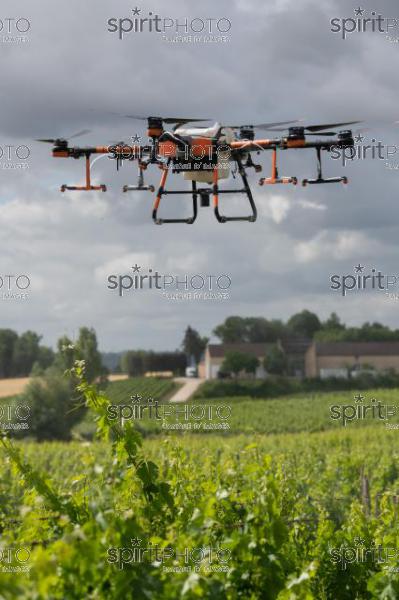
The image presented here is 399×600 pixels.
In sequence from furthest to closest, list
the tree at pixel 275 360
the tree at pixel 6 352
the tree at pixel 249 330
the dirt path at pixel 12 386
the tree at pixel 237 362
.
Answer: the tree at pixel 6 352 → the dirt path at pixel 12 386 → the tree at pixel 249 330 → the tree at pixel 275 360 → the tree at pixel 237 362

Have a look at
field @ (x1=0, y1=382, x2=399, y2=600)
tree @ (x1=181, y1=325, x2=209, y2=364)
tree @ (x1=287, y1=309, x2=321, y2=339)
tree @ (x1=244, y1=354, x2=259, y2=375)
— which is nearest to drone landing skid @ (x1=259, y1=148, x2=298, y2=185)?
field @ (x1=0, y1=382, x2=399, y2=600)

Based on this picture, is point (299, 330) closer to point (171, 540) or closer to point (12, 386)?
point (12, 386)

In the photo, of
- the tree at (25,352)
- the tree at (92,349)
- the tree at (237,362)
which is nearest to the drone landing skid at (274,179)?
the tree at (237,362)

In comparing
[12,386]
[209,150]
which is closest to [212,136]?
[209,150]

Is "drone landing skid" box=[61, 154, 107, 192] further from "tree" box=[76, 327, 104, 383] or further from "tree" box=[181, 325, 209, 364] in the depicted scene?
"tree" box=[76, 327, 104, 383]

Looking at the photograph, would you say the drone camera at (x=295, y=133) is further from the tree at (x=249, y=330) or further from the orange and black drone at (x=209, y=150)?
the tree at (x=249, y=330)

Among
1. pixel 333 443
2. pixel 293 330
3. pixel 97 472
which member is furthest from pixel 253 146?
pixel 293 330

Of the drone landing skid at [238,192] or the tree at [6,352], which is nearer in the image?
the drone landing skid at [238,192]
